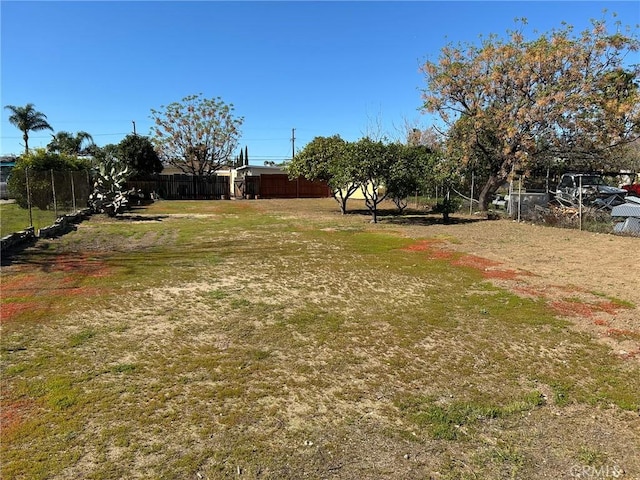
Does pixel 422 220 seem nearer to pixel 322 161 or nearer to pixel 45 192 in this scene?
pixel 322 161

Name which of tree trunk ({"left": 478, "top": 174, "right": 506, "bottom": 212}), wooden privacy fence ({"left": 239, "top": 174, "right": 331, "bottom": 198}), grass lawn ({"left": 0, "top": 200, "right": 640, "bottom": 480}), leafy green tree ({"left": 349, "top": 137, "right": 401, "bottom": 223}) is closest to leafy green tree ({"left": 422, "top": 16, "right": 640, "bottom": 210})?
tree trunk ({"left": 478, "top": 174, "right": 506, "bottom": 212})

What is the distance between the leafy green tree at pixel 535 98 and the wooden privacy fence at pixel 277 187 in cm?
1833

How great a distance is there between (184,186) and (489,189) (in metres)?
23.7

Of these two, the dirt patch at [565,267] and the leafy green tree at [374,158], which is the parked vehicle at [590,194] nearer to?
the dirt patch at [565,267]

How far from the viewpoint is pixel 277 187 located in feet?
116

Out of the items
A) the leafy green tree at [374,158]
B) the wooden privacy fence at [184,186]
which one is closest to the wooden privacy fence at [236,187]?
the wooden privacy fence at [184,186]

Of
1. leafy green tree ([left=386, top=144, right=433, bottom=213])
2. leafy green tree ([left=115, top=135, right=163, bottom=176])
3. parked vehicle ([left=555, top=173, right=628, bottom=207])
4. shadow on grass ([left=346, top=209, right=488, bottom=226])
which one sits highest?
leafy green tree ([left=115, top=135, right=163, bottom=176])

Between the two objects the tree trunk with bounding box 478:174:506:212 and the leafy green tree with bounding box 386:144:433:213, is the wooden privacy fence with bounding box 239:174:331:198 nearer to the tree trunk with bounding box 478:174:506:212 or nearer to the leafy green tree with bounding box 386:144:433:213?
the tree trunk with bounding box 478:174:506:212

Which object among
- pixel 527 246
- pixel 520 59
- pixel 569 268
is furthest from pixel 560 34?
pixel 569 268

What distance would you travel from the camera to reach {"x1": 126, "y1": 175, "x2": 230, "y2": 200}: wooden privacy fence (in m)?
31.8

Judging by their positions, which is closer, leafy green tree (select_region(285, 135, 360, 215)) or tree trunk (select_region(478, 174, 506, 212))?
tree trunk (select_region(478, 174, 506, 212))

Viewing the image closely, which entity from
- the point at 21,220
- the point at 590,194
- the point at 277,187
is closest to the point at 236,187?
the point at 277,187

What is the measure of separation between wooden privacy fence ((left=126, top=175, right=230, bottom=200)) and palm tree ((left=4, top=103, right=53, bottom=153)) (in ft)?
71.4

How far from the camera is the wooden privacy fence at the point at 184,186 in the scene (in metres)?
31.8
